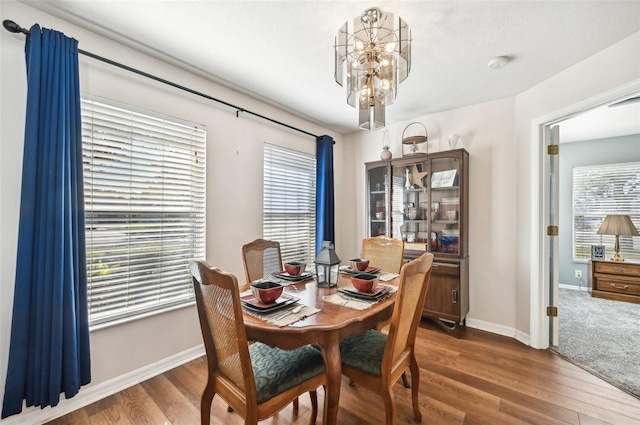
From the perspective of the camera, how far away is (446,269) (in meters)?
2.94

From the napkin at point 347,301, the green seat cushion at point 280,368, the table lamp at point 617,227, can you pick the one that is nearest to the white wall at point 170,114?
the green seat cushion at point 280,368

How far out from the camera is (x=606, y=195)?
4.27m

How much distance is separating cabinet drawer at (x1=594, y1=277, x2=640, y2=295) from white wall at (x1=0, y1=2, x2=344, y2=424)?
4.82 metres

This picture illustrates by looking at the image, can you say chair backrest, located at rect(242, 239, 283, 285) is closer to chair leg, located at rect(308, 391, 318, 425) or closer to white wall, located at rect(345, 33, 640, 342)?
chair leg, located at rect(308, 391, 318, 425)

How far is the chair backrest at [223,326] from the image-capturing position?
112 cm

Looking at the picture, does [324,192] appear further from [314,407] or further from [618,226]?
[618,226]

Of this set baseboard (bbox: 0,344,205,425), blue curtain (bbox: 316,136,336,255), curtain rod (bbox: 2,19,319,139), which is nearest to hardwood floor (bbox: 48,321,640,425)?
baseboard (bbox: 0,344,205,425)

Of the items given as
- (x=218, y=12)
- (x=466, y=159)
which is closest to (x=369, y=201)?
(x=466, y=159)

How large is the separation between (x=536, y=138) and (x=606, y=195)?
2922mm

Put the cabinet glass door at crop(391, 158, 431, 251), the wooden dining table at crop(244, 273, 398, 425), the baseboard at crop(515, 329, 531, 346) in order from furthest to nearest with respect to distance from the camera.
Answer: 1. the cabinet glass door at crop(391, 158, 431, 251)
2. the baseboard at crop(515, 329, 531, 346)
3. the wooden dining table at crop(244, 273, 398, 425)

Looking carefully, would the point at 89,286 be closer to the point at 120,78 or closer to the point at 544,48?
the point at 120,78

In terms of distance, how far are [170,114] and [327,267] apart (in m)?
1.84

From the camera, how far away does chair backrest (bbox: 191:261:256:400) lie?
1.12 m

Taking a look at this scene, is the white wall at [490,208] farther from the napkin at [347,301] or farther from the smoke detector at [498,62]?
the napkin at [347,301]
